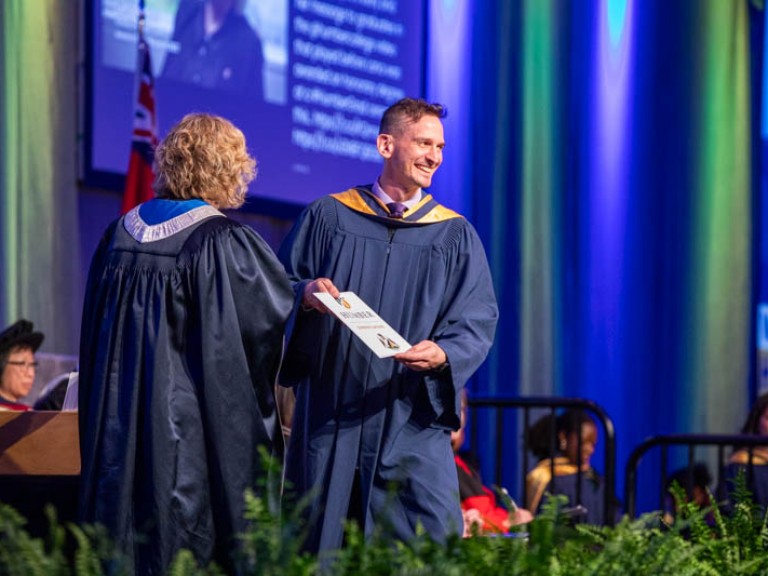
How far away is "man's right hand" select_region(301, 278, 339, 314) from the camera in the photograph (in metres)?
3.34

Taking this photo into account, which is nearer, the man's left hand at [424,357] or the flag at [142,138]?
the man's left hand at [424,357]

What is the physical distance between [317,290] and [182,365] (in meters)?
0.41

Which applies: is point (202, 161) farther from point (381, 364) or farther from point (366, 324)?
point (381, 364)

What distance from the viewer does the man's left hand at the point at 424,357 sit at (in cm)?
329

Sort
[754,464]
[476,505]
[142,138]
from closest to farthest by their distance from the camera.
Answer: [476,505]
[754,464]
[142,138]

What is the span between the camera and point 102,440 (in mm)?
3152

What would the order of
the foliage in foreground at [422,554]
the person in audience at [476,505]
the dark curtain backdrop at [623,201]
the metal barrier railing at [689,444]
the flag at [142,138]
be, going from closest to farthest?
the foliage in foreground at [422,554], the person in audience at [476,505], the metal barrier railing at [689,444], the flag at [142,138], the dark curtain backdrop at [623,201]

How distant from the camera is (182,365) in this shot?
10.5ft

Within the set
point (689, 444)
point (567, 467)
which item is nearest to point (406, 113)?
point (689, 444)

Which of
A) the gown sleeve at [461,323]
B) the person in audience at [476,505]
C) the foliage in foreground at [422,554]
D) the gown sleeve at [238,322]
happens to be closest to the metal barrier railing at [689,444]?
the person in audience at [476,505]

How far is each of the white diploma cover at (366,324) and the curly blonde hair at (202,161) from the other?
38cm

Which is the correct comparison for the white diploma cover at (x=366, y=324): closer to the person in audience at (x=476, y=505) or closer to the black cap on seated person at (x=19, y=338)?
the person in audience at (x=476, y=505)

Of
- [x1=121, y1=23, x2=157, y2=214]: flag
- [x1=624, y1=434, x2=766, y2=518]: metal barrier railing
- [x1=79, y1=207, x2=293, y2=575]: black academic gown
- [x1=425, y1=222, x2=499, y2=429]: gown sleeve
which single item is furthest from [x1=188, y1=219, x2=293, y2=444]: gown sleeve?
[x1=121, y1=23, x2=157, y2=214]: flag

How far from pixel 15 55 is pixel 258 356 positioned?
3.95m
